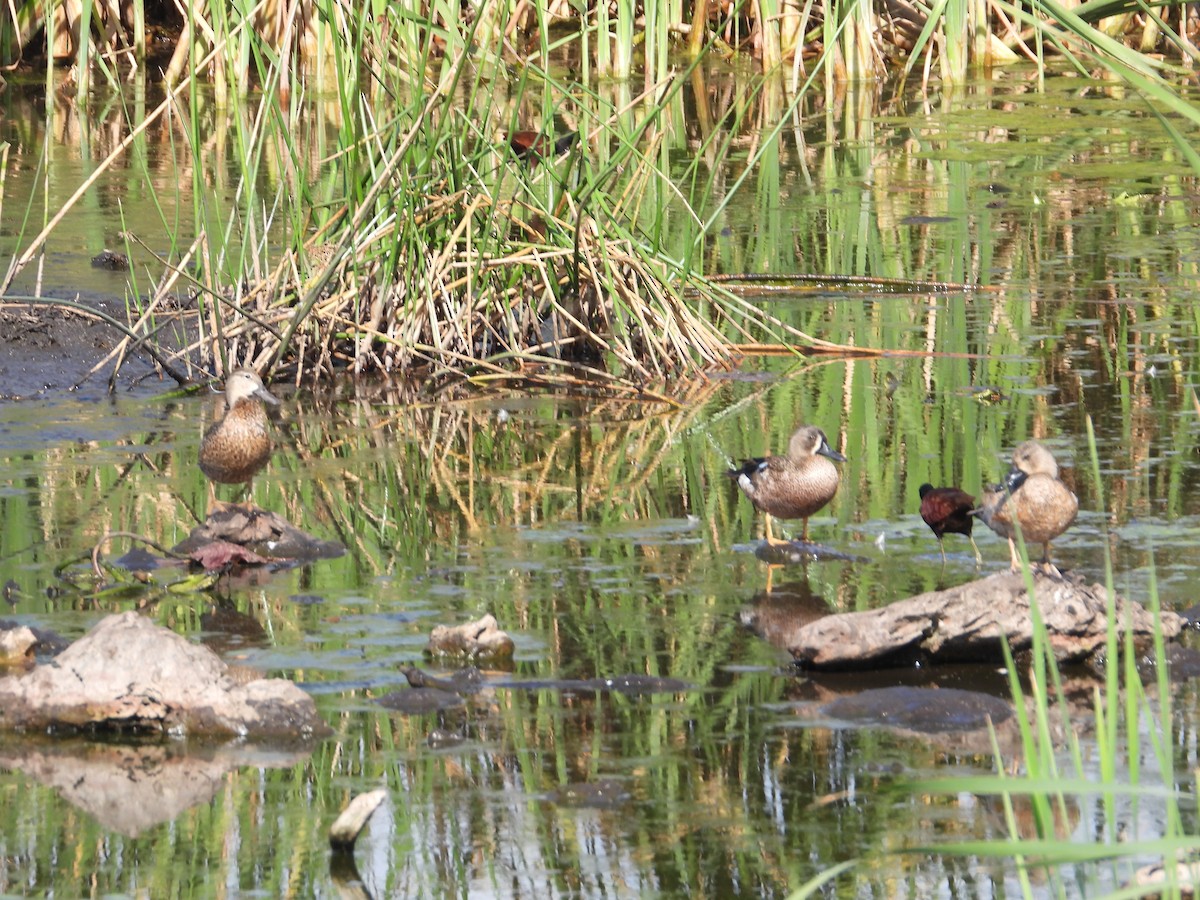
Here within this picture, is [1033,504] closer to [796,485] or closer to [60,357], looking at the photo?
[796,485]

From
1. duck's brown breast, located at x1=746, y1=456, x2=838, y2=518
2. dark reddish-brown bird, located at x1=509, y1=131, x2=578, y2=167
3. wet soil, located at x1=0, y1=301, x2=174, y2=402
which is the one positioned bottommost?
duck's brown breast, located at x1=746, y1=456, x2=838, y2=518

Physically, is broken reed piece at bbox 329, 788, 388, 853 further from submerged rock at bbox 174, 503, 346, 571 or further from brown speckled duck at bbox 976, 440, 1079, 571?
brown speckled duck at bbox 976, 440, 1079, 571

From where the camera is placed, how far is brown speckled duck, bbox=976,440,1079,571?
504cm

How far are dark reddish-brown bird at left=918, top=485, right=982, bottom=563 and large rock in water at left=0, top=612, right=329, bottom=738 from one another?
7.02 feet

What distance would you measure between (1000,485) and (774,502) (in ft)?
2.37

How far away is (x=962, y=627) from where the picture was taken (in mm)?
4531

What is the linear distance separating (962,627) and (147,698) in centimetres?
194

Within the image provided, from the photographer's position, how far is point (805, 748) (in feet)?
13.1

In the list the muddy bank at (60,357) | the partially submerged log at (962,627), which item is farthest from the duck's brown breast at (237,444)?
the partially submerged log at (962,627)

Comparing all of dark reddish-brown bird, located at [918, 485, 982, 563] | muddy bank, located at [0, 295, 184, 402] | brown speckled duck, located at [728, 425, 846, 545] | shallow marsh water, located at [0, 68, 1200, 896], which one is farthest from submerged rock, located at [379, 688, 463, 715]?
muddy bank, located at [0, 295, 184, 402]

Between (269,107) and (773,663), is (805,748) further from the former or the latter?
(269,107)

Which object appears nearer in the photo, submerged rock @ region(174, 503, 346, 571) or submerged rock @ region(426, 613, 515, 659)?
submerged rock @ region(426, 613, 515, 659)

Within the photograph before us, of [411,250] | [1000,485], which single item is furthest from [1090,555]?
[411,250]

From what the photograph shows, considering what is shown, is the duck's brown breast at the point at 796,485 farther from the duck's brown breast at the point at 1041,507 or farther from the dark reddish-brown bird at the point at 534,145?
the dark reddish-brown bird at the point at 534,145
